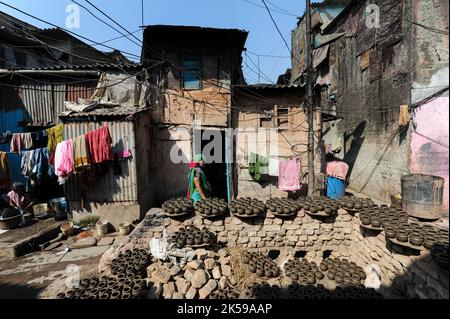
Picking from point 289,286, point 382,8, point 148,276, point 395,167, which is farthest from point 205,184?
point 382,8

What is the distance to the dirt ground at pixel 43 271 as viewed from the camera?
4852 mm

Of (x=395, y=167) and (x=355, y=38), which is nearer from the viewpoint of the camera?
(x=395, y=167)

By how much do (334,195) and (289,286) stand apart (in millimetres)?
5075

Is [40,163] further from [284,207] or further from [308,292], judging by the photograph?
[308,292]

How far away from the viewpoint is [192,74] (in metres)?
9.73

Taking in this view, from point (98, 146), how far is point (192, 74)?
466 cm

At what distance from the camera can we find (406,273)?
480 centimetres

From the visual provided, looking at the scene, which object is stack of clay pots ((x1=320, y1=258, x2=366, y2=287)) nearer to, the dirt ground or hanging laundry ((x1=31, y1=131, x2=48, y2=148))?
the dirt ground

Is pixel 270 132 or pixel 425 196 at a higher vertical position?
pixel 270 132

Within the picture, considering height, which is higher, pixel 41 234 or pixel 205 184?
pixel 205 184

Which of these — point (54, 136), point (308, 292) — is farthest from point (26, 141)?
point (308, 292)

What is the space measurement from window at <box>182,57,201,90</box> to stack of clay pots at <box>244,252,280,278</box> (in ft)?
22.4
